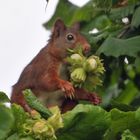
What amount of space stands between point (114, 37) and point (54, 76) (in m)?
0.39

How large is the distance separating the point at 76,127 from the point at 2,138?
0.27 meters

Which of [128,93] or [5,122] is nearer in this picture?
[5,122]

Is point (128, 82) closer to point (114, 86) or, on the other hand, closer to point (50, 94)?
point (114, 86)

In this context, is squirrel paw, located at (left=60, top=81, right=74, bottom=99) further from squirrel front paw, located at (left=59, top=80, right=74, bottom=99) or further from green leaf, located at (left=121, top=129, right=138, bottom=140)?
green leaf, located at (left=121, top=129, right=138, bottom=140)

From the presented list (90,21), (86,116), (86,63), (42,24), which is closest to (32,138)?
(86,116)

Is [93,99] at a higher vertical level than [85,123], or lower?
lower

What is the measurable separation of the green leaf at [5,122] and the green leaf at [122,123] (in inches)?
12.9

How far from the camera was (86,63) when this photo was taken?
235cm

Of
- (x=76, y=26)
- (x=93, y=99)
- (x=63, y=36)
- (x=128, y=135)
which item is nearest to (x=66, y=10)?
(x=76, y=26)

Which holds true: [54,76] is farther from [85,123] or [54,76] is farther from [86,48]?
[85,123]

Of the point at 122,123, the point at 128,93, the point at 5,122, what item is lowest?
the point at 128,93

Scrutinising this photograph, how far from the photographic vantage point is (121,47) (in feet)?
9.71

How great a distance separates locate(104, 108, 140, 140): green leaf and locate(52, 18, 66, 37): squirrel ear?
143 centimetres

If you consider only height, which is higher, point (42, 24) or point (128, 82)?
point (42, 24)
